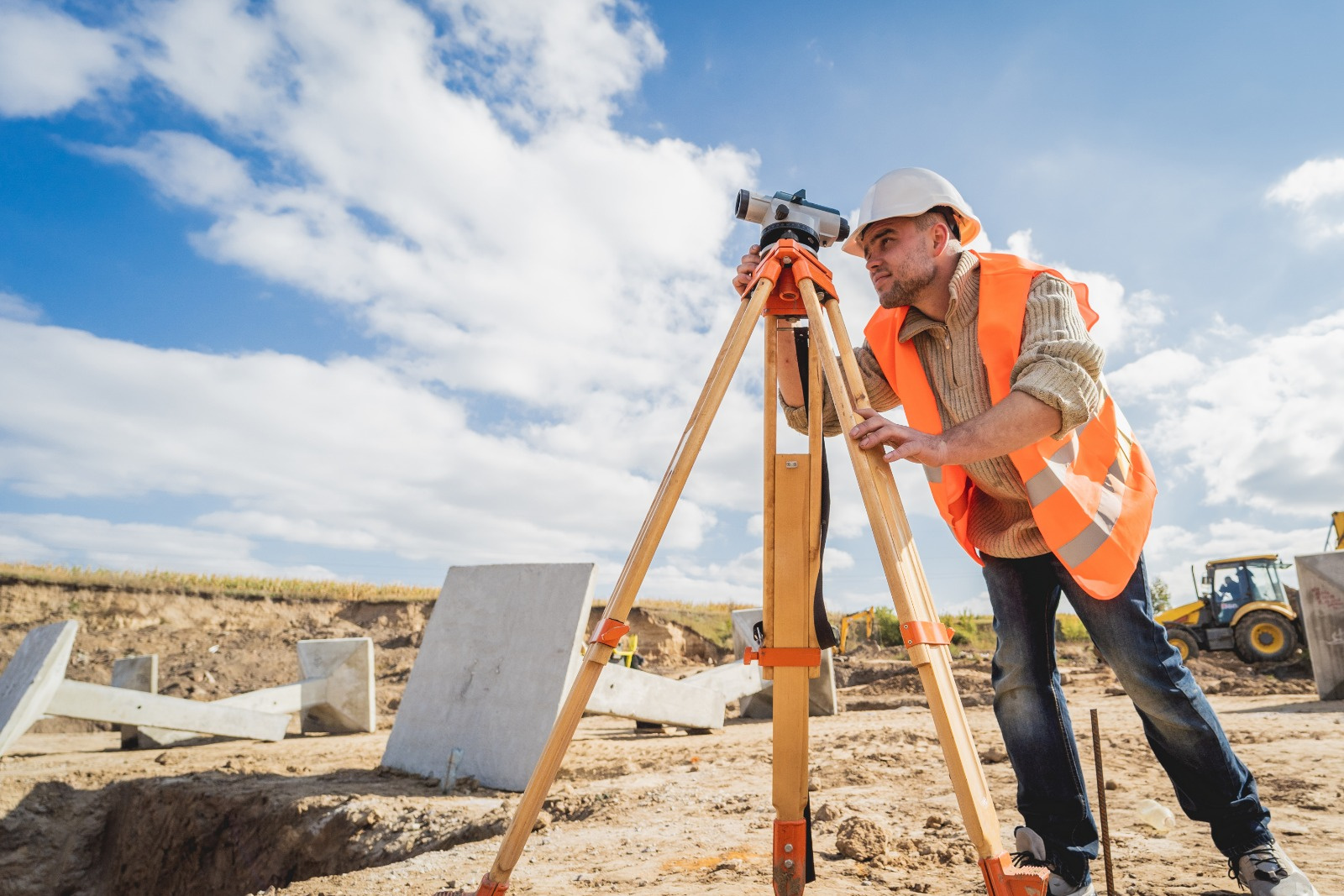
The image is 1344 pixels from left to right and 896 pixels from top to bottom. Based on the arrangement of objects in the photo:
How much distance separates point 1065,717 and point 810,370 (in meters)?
1.31

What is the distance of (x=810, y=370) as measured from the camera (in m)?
2.48

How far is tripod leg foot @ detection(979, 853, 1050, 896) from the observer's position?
144 cm

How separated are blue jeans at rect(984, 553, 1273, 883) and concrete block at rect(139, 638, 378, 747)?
6170 mm

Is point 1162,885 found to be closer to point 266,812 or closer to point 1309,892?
point 1309,892

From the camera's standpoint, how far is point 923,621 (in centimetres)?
168

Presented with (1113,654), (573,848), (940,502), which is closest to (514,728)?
(573,848)

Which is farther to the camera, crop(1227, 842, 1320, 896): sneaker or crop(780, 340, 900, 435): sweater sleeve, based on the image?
crop(780, 340, 900, 435): sweater sleeve

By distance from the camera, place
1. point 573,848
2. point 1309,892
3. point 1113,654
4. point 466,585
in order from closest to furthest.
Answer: point 1309,892, point 1113,654, point 573,848, point 466,585

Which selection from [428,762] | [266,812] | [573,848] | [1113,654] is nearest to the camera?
[1113,654]

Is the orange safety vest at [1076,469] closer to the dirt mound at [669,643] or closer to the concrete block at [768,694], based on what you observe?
the concrete block at [768,694]

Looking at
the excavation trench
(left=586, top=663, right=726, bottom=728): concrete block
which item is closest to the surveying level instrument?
the excavation trench

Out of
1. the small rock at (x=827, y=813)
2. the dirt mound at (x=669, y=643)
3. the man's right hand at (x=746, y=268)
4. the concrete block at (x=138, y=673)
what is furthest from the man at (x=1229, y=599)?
the concrete block at (x=138, y=673)

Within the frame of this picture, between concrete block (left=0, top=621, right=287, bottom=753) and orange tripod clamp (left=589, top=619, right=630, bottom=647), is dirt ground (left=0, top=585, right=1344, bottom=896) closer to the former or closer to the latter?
concrete block (left=0, top=621, right=287, bottom=753)

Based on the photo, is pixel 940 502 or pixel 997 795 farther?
pixel 997 795
